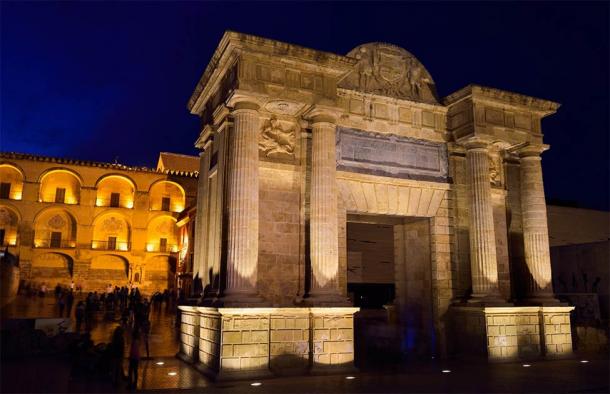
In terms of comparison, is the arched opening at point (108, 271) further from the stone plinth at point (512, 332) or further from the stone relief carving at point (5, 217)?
the stone plinth at point (512, 332)

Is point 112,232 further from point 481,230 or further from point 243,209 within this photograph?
point 481,230

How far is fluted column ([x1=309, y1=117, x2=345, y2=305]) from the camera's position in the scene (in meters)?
12.3

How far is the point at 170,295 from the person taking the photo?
3544 centimetres

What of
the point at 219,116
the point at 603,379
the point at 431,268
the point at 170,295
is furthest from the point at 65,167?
the point at 603,379

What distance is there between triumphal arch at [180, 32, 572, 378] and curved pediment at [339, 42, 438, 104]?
0.04 m

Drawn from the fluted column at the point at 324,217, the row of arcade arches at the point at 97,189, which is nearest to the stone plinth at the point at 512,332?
the fluted column at the point at 324,217

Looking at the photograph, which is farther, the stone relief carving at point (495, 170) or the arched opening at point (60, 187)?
the arched opening at point (60, 187)

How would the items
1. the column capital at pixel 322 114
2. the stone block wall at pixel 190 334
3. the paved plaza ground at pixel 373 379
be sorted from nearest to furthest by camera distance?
the paved plaza ground at pixel 373 379, the column capital at pixel 322 114, the stone block wall at pixel 190 334

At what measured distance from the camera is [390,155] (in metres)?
14.9

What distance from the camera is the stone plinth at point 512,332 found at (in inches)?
544

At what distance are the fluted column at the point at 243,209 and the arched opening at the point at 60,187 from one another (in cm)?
3668

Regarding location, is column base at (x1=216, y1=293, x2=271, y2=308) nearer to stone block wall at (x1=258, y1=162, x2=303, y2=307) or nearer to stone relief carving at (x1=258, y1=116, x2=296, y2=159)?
stone block wall at (x1=258, y1=162, x2=303, y2=307)

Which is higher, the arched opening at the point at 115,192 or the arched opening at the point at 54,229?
the arched opening at the point at 115,192

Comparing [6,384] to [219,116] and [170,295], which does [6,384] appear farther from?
[170,295]
